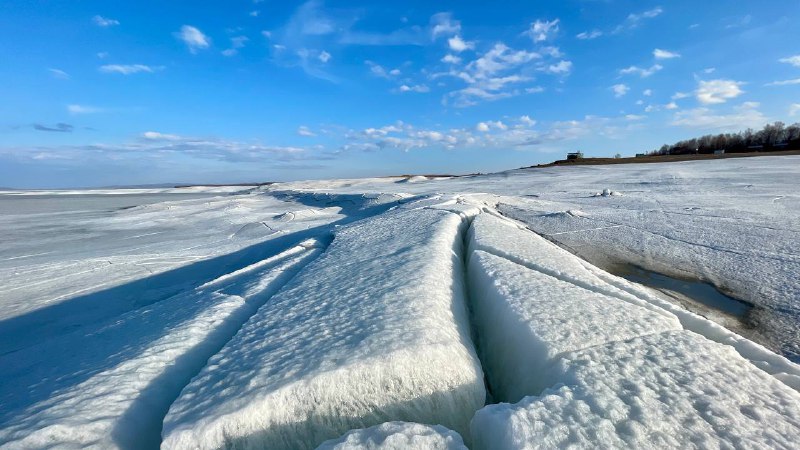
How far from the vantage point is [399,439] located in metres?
0.99

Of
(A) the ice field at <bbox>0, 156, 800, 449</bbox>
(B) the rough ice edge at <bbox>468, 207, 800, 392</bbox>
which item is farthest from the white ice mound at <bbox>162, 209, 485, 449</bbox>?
(B) the rough ice edge at <bbox>468, 207, 800, 392</bbox>

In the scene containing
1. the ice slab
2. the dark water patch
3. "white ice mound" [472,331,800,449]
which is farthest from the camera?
the dark water patch

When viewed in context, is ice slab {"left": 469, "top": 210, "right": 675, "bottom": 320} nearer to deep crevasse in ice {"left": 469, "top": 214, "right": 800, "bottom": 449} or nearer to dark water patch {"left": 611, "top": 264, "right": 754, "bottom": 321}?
deep crevasse in ice {"left": 469, "top": 214, "right": 800, "bottom": 449}

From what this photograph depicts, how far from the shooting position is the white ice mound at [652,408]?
0.94m

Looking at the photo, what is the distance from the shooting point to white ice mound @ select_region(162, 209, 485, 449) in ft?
3.71

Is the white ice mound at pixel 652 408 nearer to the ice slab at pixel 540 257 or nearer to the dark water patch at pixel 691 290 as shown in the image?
the ice slab at pixel 540 257

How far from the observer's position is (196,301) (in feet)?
7.89

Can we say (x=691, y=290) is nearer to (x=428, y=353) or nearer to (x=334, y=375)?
(x=428, y=353)

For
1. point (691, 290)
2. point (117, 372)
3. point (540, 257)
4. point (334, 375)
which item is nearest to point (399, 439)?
point (334, 375)

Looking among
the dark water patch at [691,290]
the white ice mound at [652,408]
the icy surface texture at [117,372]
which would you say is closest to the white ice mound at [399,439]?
the white ice mound at [652,408]

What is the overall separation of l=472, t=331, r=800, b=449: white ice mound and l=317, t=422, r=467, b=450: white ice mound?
122 millimetres

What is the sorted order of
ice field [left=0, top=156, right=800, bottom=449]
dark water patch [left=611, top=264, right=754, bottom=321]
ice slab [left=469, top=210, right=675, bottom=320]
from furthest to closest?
dark water patch [left=611, top=264, right=754, bottom=321] < ice slab [left=469, top=210, right=675, bottom=320] < ice field [left=0, top=156, right=800, bottom=449]

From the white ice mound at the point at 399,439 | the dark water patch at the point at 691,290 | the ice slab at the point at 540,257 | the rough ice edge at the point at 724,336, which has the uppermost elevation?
the ice slab at the point at 540,257

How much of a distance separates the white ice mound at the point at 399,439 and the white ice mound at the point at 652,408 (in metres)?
0.12
